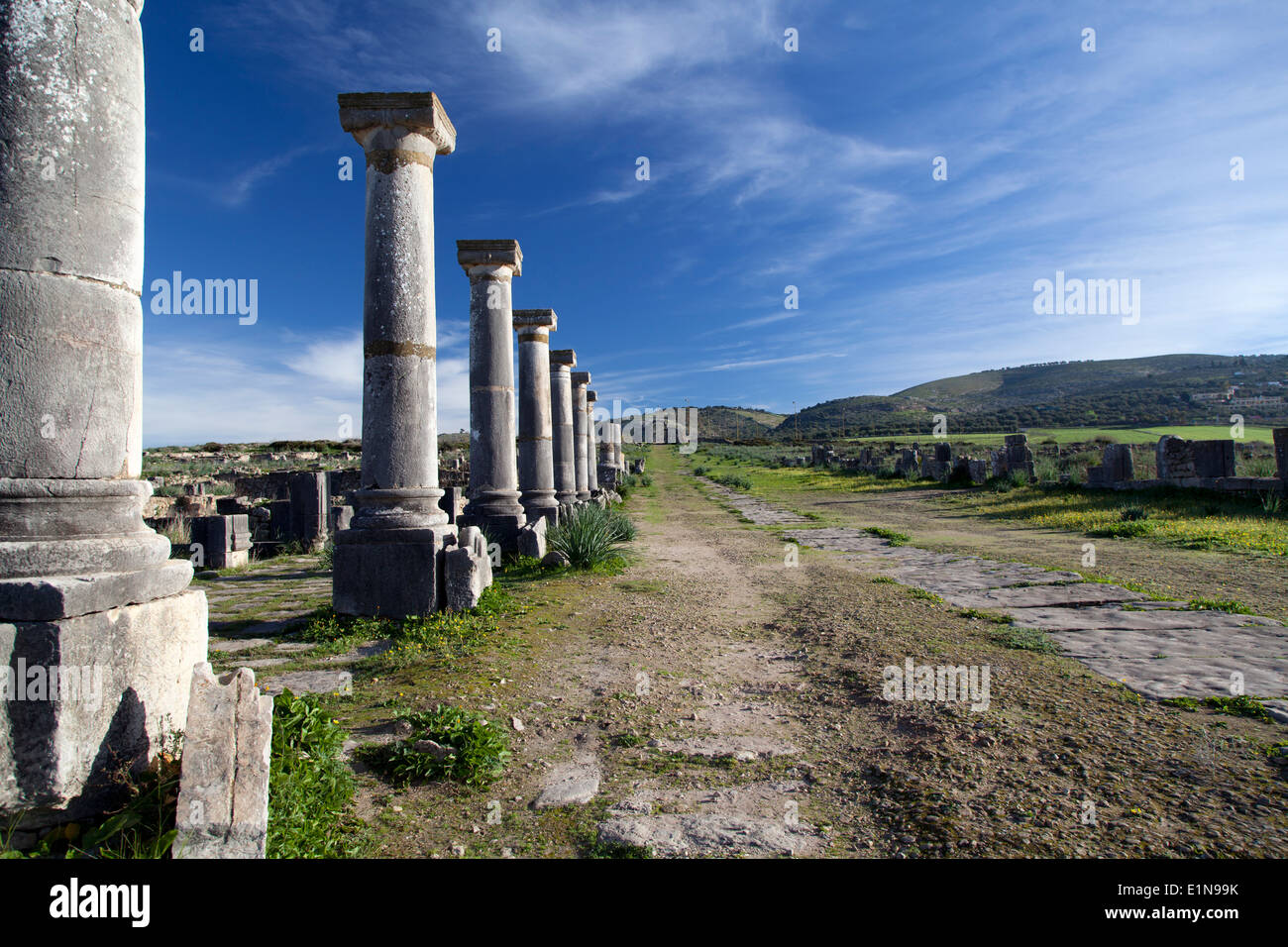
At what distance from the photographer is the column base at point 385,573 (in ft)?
22.5

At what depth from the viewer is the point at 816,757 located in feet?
12.2

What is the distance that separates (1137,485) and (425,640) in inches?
695

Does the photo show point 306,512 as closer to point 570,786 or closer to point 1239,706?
point 570,786

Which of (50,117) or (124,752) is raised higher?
(50,117)

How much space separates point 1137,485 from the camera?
54.9ft

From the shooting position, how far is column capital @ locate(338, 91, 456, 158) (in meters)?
7.30

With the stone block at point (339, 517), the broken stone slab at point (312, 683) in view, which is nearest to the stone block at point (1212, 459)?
the broken stone slab at point (312, 683)

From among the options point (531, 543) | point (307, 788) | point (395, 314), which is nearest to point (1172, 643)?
point (307, 788)

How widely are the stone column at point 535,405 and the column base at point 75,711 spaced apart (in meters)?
11.2

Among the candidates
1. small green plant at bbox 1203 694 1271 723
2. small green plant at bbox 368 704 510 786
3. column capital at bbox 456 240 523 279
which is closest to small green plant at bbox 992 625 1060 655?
small green plant at bbox 1203 694 1271 723

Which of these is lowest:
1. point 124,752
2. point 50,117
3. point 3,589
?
point 124,752

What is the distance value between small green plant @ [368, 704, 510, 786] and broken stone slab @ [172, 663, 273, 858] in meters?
0.93
